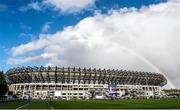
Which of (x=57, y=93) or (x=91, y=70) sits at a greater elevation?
(x=91, y=70)

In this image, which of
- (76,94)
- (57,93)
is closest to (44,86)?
(76,94)

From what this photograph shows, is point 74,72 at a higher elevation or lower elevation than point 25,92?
higher

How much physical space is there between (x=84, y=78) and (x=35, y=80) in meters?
31.0

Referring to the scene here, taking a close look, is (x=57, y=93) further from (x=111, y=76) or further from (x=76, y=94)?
(x=111, y=76)

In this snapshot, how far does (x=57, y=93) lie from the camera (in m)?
161

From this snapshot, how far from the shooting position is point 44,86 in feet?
632

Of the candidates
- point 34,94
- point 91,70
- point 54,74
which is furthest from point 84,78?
point 34,94

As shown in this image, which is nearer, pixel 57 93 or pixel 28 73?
pixel 57 93

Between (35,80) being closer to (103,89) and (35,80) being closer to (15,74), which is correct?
(15,74)

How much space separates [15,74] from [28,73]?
1193cm

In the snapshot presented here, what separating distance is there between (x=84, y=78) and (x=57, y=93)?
37.0m

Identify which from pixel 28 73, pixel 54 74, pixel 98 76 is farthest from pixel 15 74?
pixel 98 76

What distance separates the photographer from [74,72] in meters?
189

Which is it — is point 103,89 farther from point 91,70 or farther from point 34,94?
point 34,94
